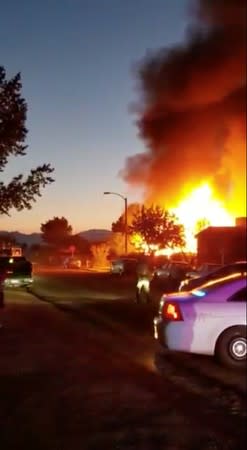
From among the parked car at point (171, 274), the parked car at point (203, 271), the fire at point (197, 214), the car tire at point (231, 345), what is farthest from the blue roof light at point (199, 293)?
the fire at point (197, 214)

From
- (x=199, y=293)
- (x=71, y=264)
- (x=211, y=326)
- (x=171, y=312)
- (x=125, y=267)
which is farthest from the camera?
(x=71, y=264)

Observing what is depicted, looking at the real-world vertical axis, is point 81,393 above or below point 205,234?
below

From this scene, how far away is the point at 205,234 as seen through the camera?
2377 inches

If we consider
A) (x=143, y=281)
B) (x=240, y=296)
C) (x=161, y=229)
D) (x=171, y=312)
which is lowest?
(x=171, y=312)

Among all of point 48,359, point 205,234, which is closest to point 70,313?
point 48,359

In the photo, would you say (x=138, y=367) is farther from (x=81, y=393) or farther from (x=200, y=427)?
(x=200, y=427)

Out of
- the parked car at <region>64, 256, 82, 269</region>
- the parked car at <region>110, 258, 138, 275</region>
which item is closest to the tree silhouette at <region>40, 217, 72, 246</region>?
the parked car at <region>64, 256, 82, 269</region>

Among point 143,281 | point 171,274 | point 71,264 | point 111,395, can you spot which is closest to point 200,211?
point 71,264

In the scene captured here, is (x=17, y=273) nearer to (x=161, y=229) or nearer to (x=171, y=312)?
(x=171, y=312)

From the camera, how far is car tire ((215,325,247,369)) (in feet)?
34.7

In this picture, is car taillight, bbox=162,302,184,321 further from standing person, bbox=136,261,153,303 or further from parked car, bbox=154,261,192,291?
parked car, bbox=154,261,192,291

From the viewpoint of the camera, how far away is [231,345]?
1062cm

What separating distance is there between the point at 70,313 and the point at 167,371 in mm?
9859

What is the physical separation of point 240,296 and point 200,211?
6221cm
